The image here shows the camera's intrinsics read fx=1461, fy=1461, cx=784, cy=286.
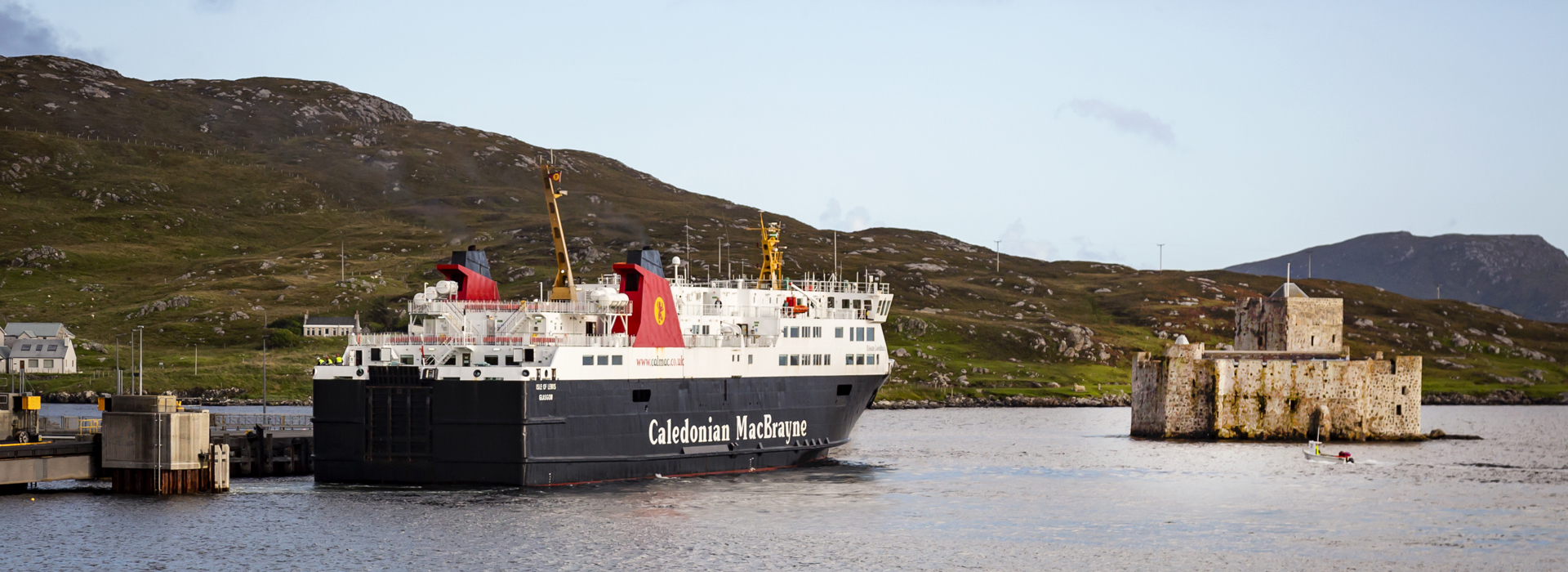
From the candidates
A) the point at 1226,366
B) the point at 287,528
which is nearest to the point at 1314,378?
the point at 1226,366

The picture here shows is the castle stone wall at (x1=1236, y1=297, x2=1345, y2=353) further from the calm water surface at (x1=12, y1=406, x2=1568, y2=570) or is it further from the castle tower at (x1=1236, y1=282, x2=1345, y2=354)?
the calm water surface at (x1=12, y1=406, x2=1568, y2=570)

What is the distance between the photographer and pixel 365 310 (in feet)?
560

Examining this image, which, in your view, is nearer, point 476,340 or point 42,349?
point 476,340

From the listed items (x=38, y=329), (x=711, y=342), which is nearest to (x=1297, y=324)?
(x=711, y=342)

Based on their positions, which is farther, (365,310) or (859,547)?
(365,310)

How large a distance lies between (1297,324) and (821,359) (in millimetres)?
37863

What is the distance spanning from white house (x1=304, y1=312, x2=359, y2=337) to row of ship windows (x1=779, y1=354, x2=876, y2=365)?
10110 centimetres

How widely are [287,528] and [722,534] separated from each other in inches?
585

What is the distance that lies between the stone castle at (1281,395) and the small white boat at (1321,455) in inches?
210

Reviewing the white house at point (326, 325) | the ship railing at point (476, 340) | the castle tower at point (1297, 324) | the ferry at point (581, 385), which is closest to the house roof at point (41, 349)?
the white house at point (326, 325)

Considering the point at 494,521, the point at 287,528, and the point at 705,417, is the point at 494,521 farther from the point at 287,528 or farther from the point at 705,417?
the point at 705,417

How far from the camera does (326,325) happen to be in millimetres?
164000

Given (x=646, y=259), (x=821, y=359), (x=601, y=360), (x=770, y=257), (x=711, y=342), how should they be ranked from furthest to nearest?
(x=770, y=257), (x=821, y=359), (x=711, y=342), (x=646, y=259), (x=601, y=360)

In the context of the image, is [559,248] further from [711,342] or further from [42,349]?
[42,349]
